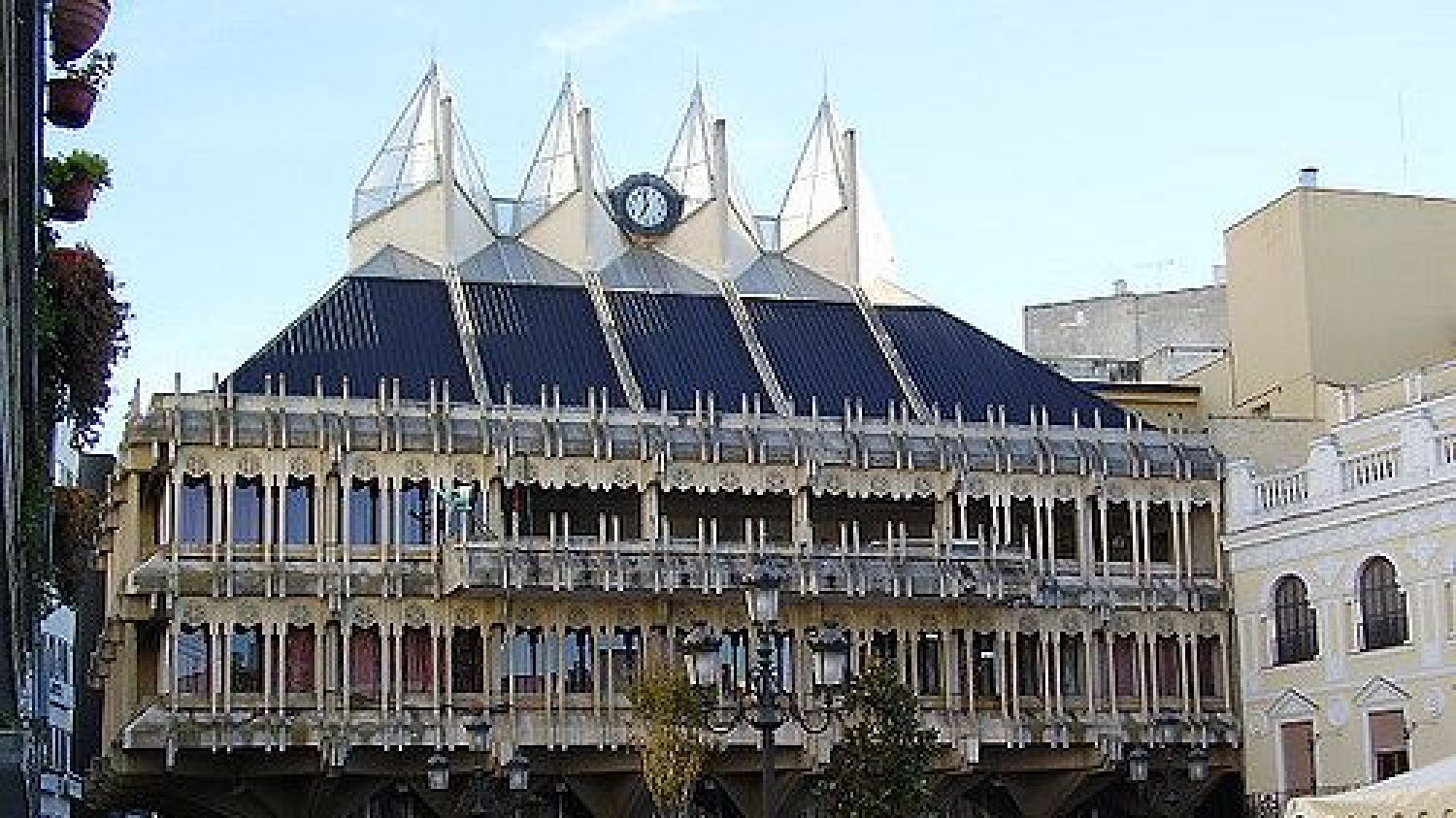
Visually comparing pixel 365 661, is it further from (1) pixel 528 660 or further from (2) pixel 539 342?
(2) pixel 539 342

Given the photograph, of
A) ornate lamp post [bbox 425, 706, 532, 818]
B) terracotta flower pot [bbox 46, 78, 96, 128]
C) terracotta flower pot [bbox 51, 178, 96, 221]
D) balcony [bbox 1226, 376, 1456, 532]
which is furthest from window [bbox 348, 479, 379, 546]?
terracotta flower pot [bbox 46, 78, 96, 128]

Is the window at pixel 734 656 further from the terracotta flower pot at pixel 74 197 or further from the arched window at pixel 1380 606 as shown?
the terracotta flower pot at pixel 74 197

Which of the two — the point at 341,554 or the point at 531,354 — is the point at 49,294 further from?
the point at 531,354

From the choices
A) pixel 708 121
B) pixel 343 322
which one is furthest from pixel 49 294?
pixel 708 121

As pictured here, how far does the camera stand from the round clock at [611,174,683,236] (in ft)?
240

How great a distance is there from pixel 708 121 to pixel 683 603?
20.9 meters

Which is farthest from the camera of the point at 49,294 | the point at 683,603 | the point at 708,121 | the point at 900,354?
the point at 708,121

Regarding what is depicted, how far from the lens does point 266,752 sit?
5928 cm

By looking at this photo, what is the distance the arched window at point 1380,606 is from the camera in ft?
194

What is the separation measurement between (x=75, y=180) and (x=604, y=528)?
41786 millimetres

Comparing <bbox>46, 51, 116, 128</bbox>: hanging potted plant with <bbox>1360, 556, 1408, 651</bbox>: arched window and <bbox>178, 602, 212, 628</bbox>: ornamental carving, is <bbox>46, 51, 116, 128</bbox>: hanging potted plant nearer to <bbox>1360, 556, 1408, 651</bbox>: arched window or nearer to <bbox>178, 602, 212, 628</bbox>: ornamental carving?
<bbox>178, 602, 212, 628</bbox>: ornamental carving

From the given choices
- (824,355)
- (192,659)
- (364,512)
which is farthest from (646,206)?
(192,659)

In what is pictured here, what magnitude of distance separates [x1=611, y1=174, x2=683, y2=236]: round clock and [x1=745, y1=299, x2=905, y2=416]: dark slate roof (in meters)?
3.78

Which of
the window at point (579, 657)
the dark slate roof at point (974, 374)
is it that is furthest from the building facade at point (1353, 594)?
the window at point (579, 657)
